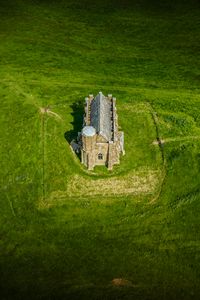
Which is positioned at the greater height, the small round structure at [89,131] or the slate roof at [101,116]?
the slate roof at [101,116]

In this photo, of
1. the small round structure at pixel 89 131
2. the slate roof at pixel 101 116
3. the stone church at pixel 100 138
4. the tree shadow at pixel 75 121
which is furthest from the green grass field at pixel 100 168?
the small round structure at pixel 89 131

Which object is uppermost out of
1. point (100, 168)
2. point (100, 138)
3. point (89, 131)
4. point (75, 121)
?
point (75, 121)

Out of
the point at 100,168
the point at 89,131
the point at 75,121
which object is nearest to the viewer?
the point at 89,131

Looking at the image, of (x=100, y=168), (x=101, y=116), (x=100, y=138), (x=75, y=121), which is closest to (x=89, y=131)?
(x=100, y=138)

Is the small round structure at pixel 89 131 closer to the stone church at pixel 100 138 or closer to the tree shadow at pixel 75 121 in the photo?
the stone church at pixel 100 138

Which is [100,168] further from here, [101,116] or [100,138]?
[101,116]

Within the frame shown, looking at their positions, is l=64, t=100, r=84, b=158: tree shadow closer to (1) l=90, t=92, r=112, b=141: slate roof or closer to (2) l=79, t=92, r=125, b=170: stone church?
(2) l=79, t=92, r=125, b=170: stone church
